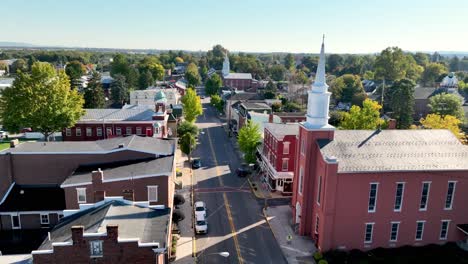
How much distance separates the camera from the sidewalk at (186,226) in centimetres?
3189

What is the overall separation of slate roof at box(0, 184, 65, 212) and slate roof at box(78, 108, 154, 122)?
79.4 feet

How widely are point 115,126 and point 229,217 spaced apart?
3039 cm

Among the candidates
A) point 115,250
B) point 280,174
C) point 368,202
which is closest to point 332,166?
point 368,202

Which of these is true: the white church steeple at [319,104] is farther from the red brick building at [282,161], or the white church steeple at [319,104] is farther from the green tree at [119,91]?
the green tree at [119,91]

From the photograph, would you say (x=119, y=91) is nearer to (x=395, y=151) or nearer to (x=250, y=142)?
(x=250, y=142)

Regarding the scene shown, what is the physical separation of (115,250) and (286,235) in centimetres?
1889

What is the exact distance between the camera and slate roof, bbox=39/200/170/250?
24375 mm

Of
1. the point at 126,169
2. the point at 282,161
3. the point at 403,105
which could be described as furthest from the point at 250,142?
the point at 403,105

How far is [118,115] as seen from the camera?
2422 inches

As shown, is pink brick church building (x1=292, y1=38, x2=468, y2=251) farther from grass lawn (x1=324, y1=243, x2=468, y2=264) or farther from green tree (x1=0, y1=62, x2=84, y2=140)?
green tree (x1=0, y1=62, x2=84, y2=140)

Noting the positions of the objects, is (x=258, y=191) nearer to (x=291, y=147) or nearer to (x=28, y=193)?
(x=291, y=147)

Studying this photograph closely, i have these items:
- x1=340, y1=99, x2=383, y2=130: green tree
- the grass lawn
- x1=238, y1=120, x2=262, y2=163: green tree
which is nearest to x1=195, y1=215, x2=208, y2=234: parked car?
the grass lawn

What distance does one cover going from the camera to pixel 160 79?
157 m

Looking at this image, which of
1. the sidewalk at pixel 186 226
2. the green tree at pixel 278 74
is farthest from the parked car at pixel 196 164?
the green tree at pixel 278 74
